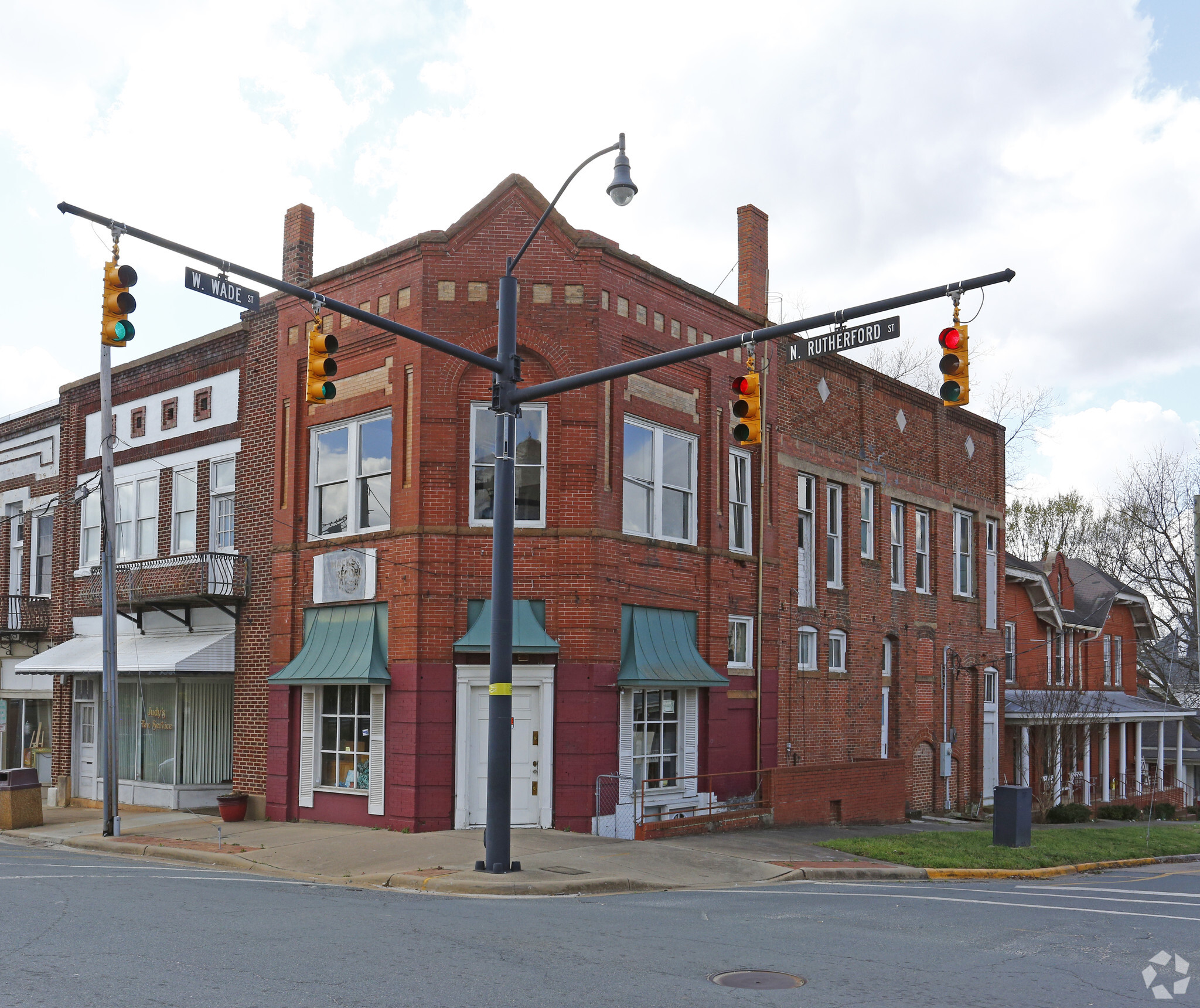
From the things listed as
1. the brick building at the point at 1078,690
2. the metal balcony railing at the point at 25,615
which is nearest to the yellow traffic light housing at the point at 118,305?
the metal balcony railing at the point at 25,615

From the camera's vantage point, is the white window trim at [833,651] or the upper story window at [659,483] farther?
the white window trim at [833,651]

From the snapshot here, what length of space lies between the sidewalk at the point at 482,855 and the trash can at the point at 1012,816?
2.86 m

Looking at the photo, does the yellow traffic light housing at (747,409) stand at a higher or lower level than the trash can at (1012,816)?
higher

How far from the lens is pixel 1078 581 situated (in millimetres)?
46750

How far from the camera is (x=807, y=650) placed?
24609mm

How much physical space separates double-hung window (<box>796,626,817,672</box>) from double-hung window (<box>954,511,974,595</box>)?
7346 mm

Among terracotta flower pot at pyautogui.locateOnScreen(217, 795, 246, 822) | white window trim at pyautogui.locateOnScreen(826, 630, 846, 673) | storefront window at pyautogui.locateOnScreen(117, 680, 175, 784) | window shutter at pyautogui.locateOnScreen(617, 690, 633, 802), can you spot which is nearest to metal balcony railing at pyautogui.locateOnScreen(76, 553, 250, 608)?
storefront window at pyautogui.locateOnScreen(117, 680, 175, 784)

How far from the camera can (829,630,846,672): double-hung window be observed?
25.5m

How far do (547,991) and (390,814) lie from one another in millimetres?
11069

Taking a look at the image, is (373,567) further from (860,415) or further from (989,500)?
(989,500)

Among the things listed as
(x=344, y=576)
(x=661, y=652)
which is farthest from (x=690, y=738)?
(x=344, y=576)

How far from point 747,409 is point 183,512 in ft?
48.9

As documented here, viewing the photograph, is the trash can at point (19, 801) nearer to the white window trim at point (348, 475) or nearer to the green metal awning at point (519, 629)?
the white window trim at point (348, 475)

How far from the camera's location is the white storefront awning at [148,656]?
71.9 feet
